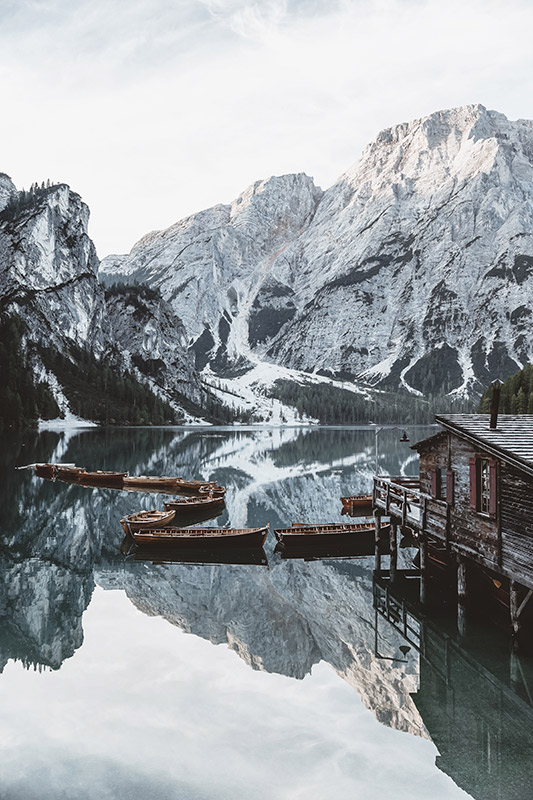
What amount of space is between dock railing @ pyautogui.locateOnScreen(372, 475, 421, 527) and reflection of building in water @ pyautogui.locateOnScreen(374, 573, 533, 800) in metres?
6.58

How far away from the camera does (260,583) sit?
3622 cm

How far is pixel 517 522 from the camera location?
24.2 metres

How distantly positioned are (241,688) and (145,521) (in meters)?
25.8

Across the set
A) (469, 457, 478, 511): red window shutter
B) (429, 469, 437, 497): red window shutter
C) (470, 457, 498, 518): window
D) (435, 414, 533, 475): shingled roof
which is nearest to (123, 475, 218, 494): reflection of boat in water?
(429, 469, 437, 497): red window shutter

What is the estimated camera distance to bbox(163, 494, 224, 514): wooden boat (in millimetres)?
57312

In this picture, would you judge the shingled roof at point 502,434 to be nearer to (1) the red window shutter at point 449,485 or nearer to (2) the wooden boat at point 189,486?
(1) the red window shutter at point 449,485

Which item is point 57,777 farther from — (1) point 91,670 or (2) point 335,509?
(2) point 335,509

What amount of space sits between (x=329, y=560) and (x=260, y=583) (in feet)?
24.8

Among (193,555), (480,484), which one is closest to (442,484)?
(480,484)

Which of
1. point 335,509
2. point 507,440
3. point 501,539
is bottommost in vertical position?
point 335,509

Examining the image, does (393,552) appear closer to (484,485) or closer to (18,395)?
(484,485)

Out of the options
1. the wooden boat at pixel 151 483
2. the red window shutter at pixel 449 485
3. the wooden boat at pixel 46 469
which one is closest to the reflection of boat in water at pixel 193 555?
the red window shutter at pixel 449 485

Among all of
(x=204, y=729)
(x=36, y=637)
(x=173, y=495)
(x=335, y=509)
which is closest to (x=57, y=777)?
(x=204, y=729)

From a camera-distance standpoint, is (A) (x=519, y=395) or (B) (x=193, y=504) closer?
(B) (x=193, y=504)
